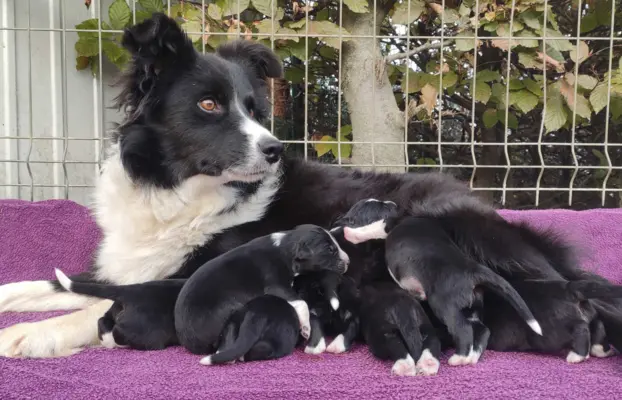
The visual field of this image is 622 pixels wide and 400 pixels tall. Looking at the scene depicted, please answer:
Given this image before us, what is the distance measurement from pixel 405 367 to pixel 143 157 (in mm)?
1569

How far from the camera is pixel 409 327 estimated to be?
171cm

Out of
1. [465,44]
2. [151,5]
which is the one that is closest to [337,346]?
[465,44]

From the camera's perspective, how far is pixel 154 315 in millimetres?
1883

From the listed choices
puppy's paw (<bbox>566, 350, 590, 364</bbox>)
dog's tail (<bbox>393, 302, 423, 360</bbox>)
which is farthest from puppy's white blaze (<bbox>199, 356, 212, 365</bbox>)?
puppy's paw (<bbox>566, 350, 590, 364</bbox>)

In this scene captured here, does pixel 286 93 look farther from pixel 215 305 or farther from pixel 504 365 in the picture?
pixel 504 365

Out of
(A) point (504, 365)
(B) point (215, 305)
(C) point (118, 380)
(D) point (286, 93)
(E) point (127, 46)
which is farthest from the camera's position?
(D) point (286, 93)

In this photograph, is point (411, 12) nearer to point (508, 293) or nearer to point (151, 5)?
point (151, 5)

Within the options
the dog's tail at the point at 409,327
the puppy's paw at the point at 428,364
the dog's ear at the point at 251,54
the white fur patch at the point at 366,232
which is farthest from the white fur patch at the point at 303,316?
the dog's ear at the point at 251,54

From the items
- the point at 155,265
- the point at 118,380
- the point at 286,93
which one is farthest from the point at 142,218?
the point at 286,93

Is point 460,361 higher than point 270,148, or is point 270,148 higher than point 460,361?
point 270,148

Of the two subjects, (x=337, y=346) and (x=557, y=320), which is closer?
(x=557, y=320)

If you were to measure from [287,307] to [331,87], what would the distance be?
324cm

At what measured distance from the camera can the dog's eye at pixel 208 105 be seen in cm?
245

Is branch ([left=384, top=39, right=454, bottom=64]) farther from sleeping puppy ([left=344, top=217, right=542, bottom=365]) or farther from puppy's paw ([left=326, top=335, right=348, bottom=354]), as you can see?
puppy's paw ([left=326, top=335, right=348, bottom=354])
